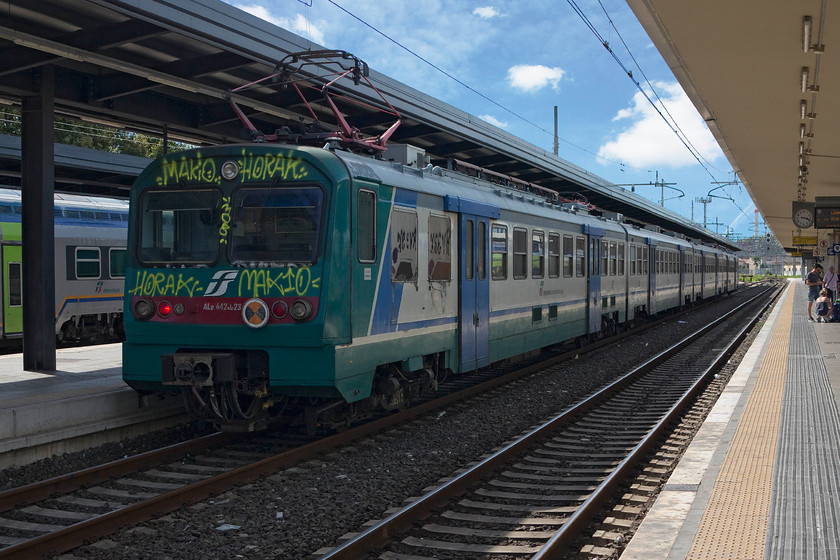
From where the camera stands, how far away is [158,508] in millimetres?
6016

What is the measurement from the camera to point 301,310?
7.42 metres

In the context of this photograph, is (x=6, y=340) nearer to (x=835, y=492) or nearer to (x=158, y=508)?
(x=158, y=508)

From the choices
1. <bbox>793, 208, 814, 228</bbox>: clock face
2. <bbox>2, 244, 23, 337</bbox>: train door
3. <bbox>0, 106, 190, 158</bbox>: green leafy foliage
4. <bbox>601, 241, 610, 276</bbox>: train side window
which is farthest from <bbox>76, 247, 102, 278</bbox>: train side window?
<bbox>0, 106, 190, 158</bbox>: green leafy foliage

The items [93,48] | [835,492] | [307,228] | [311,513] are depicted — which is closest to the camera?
[835,492]

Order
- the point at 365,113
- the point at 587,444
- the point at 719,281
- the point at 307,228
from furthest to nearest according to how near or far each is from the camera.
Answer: the point at 719,281 → the point at 365,113 → the point at 587,444 → the point at 307,228

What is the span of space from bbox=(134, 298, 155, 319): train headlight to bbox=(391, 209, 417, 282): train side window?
8.23 feet

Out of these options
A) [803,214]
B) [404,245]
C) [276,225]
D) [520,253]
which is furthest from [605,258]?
[276,225]

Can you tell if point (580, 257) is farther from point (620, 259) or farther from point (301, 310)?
point (301, 310)

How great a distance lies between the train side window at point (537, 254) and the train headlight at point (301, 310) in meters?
6.44

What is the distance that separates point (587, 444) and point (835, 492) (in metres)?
3.18

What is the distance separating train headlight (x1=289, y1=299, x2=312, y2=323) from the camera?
24.3ft

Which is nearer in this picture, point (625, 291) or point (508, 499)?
point (508, 499)

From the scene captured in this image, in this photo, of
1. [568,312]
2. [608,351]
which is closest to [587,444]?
[568,312]

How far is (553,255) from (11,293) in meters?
10.7
